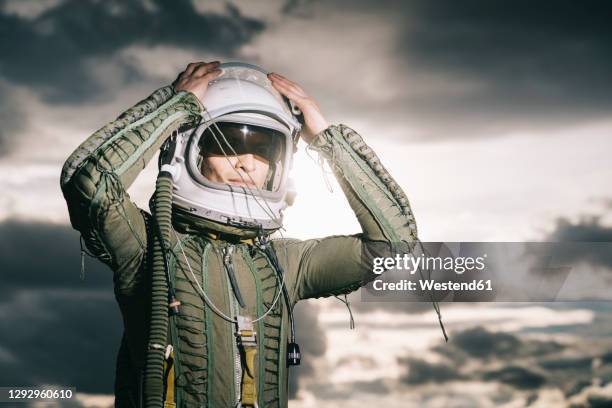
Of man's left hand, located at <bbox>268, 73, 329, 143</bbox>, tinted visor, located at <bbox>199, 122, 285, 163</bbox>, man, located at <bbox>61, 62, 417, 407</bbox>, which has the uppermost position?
man's left hand, located at <bbox>268, 73, 329, 143</bbox>

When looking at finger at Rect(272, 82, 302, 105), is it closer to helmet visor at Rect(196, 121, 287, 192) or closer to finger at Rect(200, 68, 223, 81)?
helmet visor at Rect(196, 121, 287, 192)

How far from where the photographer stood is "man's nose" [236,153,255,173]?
16.5 feet

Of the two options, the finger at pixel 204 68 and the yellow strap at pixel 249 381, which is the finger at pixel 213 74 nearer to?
the finger at pixel 204 68

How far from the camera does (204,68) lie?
16.7ft

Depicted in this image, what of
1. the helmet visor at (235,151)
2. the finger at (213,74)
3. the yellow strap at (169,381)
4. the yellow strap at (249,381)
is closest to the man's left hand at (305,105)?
the helmet visor at (235,151)

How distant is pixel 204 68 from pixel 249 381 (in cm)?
200

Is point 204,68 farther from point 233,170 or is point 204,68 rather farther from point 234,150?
point 233,170

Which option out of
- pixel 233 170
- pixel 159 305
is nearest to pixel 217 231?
pixel 233 170

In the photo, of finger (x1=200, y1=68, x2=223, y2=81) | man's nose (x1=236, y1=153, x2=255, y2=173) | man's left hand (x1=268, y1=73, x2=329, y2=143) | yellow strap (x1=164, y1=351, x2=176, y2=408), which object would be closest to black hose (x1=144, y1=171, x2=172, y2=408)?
yellow strap (x1=164, y1=351, x2=176, y2=408)

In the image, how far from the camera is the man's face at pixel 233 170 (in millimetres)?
5012

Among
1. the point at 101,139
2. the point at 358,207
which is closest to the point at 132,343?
the point at 101,139

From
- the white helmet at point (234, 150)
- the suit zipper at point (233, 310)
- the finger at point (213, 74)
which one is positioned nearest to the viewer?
the suit zipper at point (233, 310)

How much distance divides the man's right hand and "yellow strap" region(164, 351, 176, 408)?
159cm

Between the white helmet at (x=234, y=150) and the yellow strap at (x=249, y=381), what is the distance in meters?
0.77
